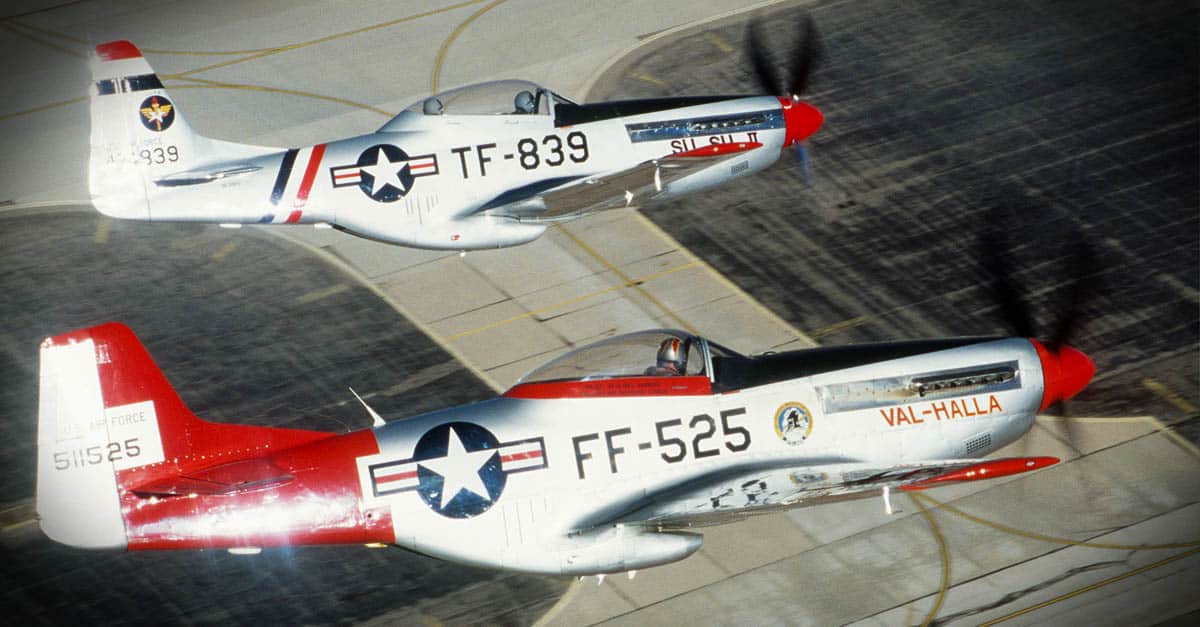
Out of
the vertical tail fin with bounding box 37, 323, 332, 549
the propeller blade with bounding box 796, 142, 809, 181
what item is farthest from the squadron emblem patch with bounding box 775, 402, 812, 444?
the propeller blade with bounding box 796, 142, 809, 181

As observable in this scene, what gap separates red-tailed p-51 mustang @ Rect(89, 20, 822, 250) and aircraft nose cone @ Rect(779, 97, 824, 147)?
89 cm

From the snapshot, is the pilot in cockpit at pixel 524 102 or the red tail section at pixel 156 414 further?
the pilot in cockpit at pixel 524 102

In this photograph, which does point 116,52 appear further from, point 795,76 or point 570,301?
point 795,76

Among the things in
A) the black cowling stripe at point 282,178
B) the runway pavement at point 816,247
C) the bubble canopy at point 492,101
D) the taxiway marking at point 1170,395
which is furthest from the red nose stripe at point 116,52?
the taxiway marking at point 1170,395

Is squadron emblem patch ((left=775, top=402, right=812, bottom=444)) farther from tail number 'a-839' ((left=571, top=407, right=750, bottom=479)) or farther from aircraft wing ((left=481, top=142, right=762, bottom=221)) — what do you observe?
aircraft wing ((left=481, top=142, right=762, bottom=221))

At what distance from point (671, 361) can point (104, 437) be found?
686 centimetres

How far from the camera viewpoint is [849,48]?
34125 millimetres

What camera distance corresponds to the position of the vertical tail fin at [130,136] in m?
26.1

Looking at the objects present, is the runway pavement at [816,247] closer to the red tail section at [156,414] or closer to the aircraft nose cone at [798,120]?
the aircraft nose cone at [798,120]

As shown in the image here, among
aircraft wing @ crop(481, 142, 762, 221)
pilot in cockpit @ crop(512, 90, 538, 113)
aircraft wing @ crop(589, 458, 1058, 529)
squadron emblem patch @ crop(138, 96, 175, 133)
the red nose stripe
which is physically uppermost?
the red nose stripe

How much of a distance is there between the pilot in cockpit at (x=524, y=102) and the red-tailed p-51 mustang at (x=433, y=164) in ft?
0.06

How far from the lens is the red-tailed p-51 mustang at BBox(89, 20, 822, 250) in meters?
26.3

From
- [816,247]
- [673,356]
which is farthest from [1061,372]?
[816,247]

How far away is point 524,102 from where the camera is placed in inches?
1075
